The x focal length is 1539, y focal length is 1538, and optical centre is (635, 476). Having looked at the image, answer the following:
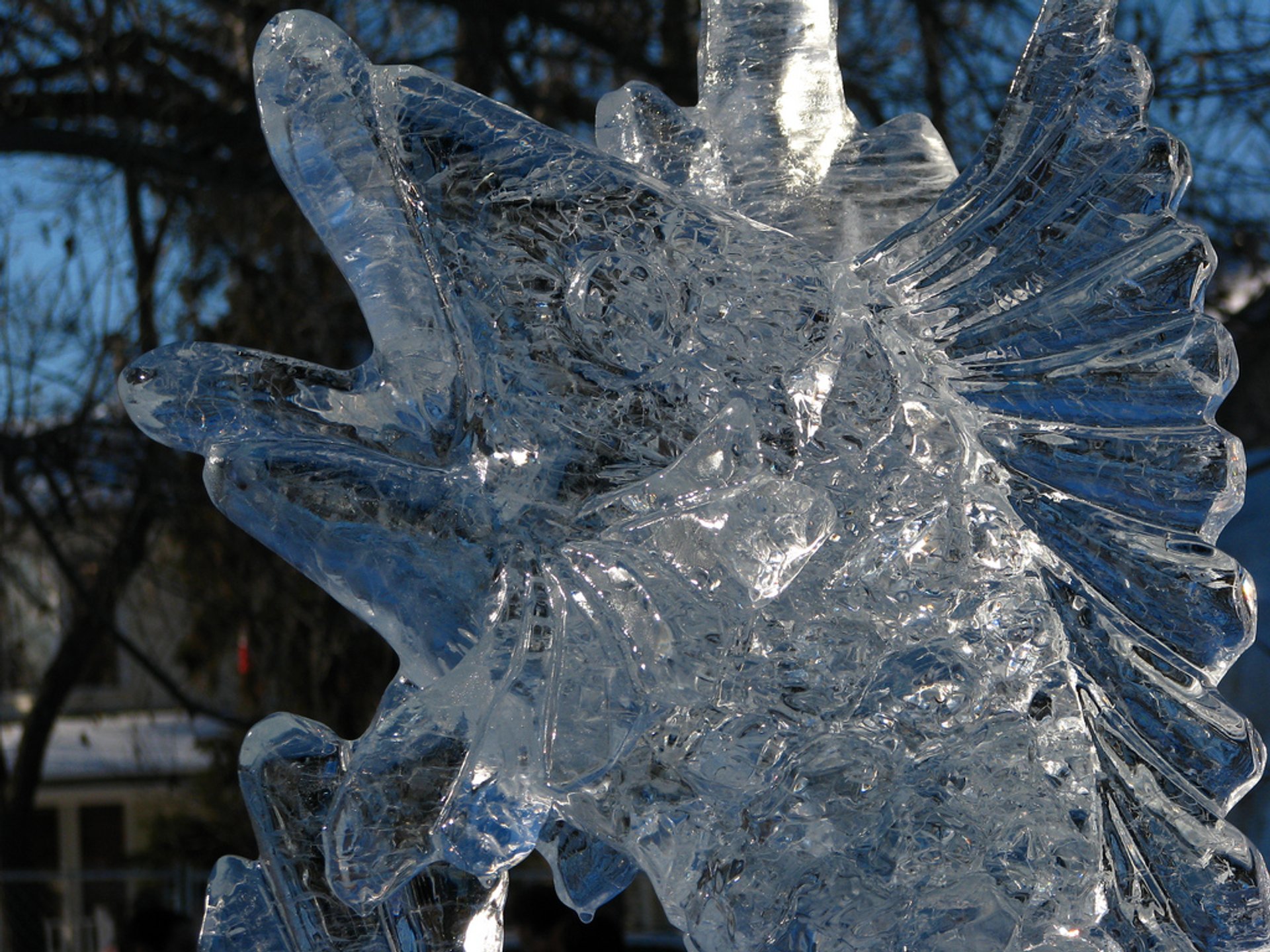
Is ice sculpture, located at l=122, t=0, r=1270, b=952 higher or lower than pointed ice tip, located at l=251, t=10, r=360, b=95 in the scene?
lower

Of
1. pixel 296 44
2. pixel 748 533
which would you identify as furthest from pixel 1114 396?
pixel 296 44

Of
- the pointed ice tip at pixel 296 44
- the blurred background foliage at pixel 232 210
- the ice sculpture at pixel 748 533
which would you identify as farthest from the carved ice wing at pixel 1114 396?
the blurred background foliage at pixel 232 210

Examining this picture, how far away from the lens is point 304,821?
2.50 feet

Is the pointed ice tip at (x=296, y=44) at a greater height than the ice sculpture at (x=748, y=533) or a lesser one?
greater

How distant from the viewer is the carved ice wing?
0.74 meters

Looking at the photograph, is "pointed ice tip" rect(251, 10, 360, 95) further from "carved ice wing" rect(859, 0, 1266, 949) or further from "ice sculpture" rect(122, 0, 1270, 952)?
"carved ice wing" rect(859, 0, 1266, 949)

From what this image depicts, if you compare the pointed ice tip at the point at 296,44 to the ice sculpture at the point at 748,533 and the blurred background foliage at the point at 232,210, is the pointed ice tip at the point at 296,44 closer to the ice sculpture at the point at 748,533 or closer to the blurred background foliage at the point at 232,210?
the ice sculpture at the point at 748,533

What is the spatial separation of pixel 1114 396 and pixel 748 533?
0.70 ft

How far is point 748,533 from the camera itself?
0.67m

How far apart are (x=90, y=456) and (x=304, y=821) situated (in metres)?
2.71

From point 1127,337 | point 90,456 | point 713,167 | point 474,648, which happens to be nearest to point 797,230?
point 713,167

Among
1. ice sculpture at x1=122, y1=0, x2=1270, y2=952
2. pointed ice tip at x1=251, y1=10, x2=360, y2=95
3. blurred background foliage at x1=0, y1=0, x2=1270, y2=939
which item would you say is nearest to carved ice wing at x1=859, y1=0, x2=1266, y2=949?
ice sculpture at x1=122, y1=0, x2=1270, y2=952

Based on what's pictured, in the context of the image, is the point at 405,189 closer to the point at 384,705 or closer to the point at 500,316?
the point at 500,316

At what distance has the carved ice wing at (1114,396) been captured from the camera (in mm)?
740
